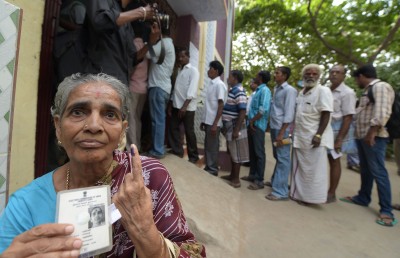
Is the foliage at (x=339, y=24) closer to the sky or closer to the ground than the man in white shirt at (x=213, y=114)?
closer to the sky

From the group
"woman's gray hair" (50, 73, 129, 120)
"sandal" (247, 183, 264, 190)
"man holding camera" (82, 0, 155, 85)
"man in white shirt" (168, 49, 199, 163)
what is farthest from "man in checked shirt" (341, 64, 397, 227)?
"woman's gray hair" (50, 73, 129, 120)

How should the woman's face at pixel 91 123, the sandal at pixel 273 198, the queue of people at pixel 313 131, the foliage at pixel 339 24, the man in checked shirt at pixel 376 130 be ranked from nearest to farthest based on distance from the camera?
1. the woman's face at pixel 91 123
2. the man in checked shirt at pixel 376 130
3. the queue of people at pixel 313 131
4. the sandal at pixel 273 198
5. the foliage at pixel 339 24

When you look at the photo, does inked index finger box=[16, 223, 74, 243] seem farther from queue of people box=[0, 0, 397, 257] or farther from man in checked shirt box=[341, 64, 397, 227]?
man in checked shirt box=[341, 64, 397, 227]

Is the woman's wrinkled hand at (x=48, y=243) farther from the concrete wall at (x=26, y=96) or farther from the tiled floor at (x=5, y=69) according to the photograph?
the concrete wall at (x=26, y=96)

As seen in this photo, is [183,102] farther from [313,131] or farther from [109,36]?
[109,36]

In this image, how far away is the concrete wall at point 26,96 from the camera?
6.33 feet

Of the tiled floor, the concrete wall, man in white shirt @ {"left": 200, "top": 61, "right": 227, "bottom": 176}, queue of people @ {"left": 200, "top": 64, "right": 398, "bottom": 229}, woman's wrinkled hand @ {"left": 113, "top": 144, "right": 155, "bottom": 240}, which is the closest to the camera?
woman's wrinkled hand @ {"left": 113, "top": 144, "right": 155, "bottom": 240}

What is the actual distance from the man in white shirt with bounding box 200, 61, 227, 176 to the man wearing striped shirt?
14cm

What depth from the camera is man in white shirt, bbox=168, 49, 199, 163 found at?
4.10 meters

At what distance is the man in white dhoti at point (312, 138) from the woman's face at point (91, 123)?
10.3ft

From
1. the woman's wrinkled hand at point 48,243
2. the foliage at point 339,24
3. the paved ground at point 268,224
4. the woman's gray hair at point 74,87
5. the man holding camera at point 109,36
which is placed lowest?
the paved ground at point 268,224

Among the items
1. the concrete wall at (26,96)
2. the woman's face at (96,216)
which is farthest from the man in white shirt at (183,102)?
the woman's face at (96,216)

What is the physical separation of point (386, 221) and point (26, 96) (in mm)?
4244

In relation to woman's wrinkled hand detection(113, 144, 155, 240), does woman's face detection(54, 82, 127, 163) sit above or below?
above
